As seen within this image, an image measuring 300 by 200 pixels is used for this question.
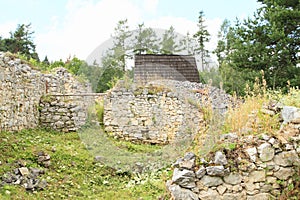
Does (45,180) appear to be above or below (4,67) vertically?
below

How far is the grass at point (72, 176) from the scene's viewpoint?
5.63m

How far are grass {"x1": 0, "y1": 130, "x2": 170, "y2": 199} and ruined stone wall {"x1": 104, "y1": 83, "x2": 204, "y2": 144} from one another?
2643 millimetres

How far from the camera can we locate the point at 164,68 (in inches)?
500

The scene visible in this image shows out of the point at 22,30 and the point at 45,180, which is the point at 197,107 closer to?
the point at 45,180

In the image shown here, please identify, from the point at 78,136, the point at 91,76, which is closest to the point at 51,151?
the point at 78,136

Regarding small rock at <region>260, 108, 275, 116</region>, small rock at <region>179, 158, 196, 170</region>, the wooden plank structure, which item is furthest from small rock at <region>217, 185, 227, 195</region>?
the wooden plank structure

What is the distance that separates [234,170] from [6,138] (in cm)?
459

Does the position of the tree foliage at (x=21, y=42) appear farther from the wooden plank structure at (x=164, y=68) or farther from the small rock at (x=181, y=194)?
the small rock at (x=181, y=194)

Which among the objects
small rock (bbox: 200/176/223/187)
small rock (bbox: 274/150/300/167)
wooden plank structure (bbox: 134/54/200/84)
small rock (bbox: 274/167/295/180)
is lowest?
small rock (bbox: 200/176/223/187)

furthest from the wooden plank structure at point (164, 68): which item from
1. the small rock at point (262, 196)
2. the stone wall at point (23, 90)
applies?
the small rock at point (262, 196)

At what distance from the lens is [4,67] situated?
749cm

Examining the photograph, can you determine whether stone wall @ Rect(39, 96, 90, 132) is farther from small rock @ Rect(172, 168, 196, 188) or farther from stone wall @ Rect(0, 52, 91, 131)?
small rock @ Rect(172, 168, 196, 188)

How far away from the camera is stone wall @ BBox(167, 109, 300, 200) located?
4414mm

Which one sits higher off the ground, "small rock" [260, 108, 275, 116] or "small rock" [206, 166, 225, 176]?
"small rock" [260, 108, 275, 116]
